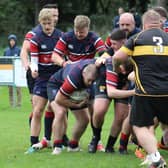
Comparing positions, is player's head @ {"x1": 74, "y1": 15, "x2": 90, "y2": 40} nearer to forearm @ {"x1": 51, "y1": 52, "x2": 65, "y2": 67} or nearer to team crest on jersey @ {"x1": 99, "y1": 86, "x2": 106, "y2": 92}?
forearm @ {"x1": 51, "y1": 52, "x2": 65, "y2": 67}

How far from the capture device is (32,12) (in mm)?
55312

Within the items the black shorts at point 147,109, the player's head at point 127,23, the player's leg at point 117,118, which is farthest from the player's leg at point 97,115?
the black shorts at point 147,109

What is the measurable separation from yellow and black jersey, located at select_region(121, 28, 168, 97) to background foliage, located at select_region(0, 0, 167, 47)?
3825cm

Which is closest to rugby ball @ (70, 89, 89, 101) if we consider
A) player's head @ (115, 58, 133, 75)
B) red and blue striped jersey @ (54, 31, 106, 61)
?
player's head @ (115, 58, 133, 75)

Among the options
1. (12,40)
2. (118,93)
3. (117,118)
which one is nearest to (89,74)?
(118,93)

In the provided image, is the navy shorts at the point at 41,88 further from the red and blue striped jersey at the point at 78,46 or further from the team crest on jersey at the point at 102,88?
the team crest on jersey at the point at 102,88

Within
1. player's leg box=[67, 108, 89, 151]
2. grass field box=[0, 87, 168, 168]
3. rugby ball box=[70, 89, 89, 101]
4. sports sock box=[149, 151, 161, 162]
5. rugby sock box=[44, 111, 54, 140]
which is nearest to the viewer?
sports sock box=[149, 151, 161, 162]

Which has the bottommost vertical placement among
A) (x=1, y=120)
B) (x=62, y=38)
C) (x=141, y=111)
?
(x=1, y=120)

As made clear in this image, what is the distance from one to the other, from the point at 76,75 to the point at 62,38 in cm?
125

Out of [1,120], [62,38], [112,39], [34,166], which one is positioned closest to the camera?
[34,166]

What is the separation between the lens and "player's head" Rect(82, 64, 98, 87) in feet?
32.0

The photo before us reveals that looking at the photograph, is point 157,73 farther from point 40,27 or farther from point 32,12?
point 32,12

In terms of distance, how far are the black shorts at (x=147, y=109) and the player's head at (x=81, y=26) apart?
218cm

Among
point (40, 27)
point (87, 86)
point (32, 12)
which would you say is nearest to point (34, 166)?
point (87, 86)
